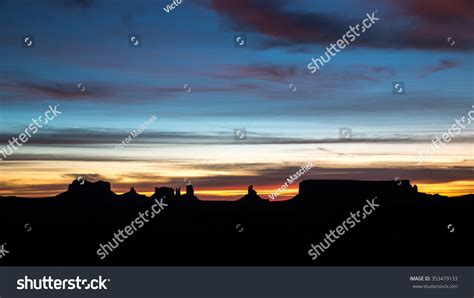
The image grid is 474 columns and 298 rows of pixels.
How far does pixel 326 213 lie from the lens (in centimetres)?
9462

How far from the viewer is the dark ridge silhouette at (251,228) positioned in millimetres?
77312

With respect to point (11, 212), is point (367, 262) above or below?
below

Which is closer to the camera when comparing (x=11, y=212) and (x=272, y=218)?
(x=11, y=212)

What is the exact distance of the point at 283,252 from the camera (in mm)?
75812

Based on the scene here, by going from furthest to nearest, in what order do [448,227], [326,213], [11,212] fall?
[326,213]
[448,227]
[11,212]

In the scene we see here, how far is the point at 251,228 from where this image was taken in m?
93.0

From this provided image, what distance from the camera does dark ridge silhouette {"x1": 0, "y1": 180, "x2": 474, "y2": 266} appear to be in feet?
254

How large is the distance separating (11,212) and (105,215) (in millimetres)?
24884
